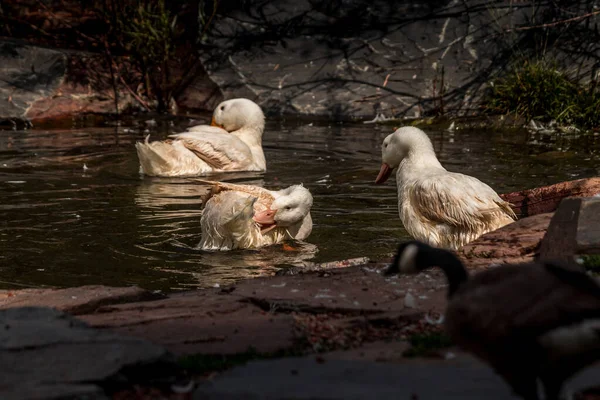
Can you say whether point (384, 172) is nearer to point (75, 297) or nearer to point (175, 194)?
point (175, 194)

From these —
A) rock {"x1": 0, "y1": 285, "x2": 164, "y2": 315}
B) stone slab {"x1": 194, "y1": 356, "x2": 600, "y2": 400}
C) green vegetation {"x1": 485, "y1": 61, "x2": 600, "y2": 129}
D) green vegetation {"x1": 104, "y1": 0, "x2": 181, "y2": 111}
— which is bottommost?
rock {"x1": 0, "y1": 285, "x2": 164, "y2": 315}

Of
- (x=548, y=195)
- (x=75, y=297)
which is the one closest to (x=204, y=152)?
(x=548, y=195)

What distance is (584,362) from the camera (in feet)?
10.1

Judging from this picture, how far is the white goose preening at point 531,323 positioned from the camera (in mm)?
3027

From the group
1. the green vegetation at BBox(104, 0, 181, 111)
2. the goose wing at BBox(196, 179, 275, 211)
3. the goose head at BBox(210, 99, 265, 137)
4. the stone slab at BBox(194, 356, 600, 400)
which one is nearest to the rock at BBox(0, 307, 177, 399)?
the stone slab at BBox(194, 356, 600, 400)

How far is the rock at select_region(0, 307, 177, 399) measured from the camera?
3.52m

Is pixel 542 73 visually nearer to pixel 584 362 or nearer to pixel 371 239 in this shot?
pixel 371 239

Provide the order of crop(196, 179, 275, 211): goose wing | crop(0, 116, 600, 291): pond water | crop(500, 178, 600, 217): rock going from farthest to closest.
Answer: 1. crop(196, 179, 275, 211): goose wing
2. crop(500, 178, 600, 217): rock
3. crop(0, 116, 600, 291): pond water

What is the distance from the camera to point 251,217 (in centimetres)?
796

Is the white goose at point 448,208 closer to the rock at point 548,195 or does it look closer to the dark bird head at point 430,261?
the rock at point 548,195

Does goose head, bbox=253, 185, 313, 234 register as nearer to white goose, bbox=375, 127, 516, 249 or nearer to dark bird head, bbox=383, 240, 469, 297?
white goose, bbox=375, 127, 516, 249

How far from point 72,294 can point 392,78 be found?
12639mm

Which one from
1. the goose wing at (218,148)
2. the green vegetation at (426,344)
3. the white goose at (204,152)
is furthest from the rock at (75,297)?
the goose wing at (218,148)

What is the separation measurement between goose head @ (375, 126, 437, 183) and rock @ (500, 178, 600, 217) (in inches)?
36.7
